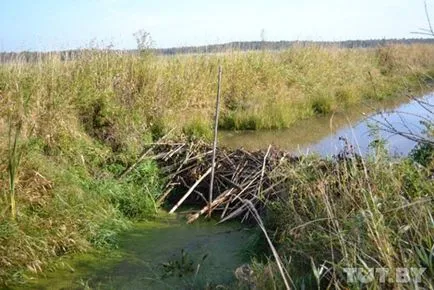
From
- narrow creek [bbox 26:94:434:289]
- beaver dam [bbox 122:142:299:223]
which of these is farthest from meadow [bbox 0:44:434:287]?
beaver dam [bbox 122:142:299:223]

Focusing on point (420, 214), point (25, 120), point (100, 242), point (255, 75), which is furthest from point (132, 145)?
point (255, 75)

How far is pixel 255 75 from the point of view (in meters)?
14.3

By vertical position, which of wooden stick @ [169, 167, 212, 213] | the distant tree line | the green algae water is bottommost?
the green algae water

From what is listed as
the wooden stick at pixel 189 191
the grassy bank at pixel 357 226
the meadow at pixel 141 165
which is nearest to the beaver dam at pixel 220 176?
the wooden stick at pixel 189 191

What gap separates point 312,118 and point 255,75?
2.04 metres

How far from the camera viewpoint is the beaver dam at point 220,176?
630 cm

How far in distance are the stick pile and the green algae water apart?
0.34m

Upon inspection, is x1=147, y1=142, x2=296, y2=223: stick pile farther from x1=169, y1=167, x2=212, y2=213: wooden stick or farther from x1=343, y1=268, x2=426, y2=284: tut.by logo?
x1=343, y1=268, x2=426, y2=284: tut.by logo

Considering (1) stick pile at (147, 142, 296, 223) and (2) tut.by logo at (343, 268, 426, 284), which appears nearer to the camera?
(2) tut.by logo at (343, 268, 426, 284)

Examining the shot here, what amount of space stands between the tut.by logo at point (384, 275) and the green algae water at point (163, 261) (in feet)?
5.01

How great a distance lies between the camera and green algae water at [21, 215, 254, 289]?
4520mm

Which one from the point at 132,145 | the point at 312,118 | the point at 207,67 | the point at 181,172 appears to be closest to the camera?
the point at 181,172

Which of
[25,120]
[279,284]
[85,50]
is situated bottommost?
[279,284]

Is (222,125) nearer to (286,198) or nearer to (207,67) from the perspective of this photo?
(207,67)
